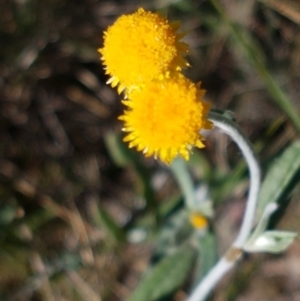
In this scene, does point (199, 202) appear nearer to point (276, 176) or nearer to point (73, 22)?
point (276, 176)

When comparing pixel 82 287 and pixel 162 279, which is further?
pixel 82 287

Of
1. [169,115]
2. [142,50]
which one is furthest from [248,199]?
[142,50]

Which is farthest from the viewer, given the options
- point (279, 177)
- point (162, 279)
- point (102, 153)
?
point (102, 153)

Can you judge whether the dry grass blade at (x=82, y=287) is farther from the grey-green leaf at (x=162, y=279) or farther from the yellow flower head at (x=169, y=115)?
the yellow flower head at (x=169, y=115)

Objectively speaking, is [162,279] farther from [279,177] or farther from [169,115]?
[169,115]

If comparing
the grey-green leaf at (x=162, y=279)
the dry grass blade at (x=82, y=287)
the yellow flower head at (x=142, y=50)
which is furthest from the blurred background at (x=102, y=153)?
the yellow flower head at (x=142, y=50)

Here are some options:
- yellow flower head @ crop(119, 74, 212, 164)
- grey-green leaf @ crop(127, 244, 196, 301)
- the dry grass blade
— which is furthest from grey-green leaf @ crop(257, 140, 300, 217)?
the dry grass blade

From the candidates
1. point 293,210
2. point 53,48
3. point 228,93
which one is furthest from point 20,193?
point 293,210
